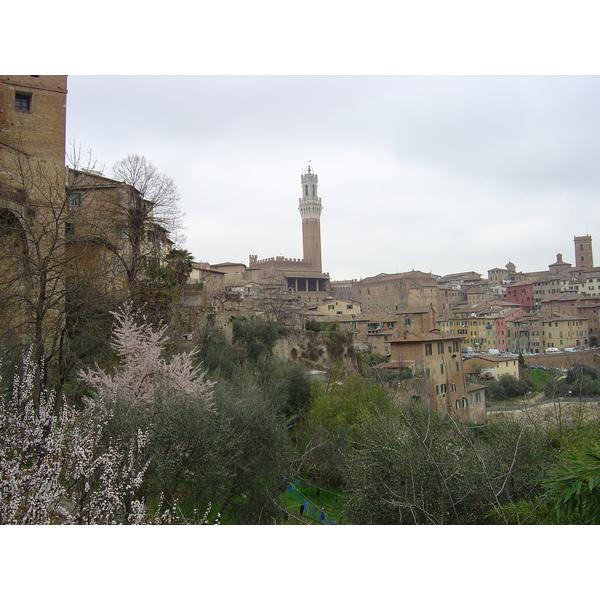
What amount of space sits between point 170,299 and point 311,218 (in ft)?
289

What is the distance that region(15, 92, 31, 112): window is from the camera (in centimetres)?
1666

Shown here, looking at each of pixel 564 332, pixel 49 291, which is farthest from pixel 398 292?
pixel 49 291

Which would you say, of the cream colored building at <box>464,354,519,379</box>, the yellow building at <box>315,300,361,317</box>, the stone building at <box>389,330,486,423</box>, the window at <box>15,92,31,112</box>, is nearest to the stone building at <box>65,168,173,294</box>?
the window at <box>15,92,31,112</box>

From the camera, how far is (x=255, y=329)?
76.0 feet

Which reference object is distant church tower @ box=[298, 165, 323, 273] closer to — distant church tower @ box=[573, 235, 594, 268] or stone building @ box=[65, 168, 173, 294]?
distant church tower @ box=[573, 235, 594, 268]

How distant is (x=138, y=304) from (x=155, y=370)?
13.1 feet

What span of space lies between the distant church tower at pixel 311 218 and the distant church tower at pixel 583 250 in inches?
1647

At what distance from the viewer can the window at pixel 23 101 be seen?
16.7 m

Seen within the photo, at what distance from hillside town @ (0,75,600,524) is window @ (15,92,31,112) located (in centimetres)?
4

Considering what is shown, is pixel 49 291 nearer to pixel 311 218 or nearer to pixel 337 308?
pixel 337 308

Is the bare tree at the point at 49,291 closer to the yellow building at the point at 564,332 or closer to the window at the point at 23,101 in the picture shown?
the window at the point at 23,101

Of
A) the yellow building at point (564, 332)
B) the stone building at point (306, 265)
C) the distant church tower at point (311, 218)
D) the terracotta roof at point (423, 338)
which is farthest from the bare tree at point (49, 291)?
the distant church tower at point (311, 218)

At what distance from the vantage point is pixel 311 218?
105000mm
